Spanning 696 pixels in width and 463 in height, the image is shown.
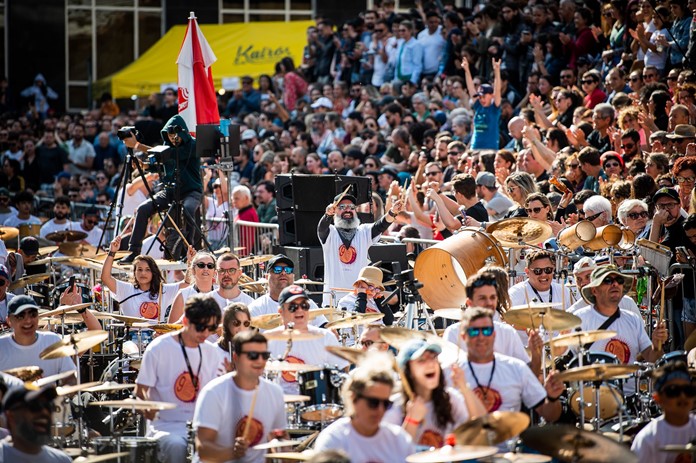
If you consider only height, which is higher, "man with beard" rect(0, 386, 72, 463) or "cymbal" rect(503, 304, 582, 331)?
"cymbal" rect(503, 304, 582, 331)

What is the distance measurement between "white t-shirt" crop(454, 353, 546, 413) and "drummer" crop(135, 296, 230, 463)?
2085mm

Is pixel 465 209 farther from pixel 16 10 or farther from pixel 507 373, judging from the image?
pixel 16 10

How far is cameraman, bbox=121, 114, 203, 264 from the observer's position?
573 inches

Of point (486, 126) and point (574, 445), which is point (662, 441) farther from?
point (486, 126)

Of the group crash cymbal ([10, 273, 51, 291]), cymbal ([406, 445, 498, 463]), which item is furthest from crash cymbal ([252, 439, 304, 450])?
crash cymbal ([10, 273, 51, 291])

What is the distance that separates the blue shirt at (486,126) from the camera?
663 inches

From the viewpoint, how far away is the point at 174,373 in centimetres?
926

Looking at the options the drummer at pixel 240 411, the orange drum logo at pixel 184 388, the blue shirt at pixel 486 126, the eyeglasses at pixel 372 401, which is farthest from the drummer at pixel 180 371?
the blue shirt at pixel 486 126

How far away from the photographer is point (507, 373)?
8.49m

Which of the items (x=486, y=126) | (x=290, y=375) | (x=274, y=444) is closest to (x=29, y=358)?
(x=290, y=375)

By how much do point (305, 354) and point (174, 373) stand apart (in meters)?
1.69

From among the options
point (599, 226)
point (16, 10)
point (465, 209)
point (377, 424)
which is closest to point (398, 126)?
point (465, 209)

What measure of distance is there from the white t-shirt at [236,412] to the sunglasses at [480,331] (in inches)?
56.0

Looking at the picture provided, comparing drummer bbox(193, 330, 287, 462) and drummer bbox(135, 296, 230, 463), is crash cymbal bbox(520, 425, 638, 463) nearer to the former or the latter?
drummer bbox(193, 330, 287, 462)
